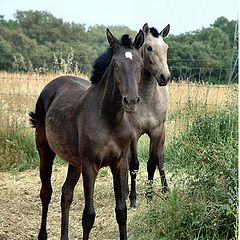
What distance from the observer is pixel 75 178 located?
4391 mm

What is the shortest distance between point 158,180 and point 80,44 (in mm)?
16366

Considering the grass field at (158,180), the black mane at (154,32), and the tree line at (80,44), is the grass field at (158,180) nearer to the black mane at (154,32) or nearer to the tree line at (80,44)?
the black mane at (154,32)

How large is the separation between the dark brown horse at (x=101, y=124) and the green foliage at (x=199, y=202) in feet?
1.22

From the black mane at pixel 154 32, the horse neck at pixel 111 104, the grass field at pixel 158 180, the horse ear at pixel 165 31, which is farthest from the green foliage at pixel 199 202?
the horse ear at pixel 165 31

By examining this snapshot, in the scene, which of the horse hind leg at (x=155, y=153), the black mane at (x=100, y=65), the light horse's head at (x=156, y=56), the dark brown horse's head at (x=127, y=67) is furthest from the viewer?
the horse hind leg at (x=155, y=153)

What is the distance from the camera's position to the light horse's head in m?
5.24

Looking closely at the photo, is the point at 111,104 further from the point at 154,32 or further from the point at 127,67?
the point at 154,32

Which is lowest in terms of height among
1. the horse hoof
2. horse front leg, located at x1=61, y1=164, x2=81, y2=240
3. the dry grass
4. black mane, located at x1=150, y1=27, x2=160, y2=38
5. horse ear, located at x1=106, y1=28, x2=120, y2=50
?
the horse hoof

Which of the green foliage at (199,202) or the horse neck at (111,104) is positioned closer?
the green foliage at (199,202)

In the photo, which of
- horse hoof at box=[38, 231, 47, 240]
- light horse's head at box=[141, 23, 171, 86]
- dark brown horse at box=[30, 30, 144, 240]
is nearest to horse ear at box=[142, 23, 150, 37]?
light horse's head at box=[141, 23, 171, 86]

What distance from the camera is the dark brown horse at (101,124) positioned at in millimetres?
3594

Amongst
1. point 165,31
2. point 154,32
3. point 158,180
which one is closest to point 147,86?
point 154,32

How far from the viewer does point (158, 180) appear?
18.6 feet

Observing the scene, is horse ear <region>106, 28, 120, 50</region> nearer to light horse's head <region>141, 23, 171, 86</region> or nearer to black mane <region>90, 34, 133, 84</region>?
black mane <region>90, 34, 133, 84</region>
